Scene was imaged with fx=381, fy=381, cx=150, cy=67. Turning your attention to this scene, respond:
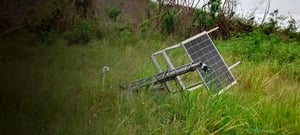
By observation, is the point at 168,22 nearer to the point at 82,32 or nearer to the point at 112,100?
the point at 112,100

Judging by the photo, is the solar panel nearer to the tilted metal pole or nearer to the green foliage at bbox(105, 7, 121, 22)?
the tilted metal pole

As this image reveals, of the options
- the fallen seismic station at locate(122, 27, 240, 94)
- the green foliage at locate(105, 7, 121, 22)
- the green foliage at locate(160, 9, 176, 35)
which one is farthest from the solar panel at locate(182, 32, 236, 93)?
the green foliage at locate(160, 9, 176, 35)

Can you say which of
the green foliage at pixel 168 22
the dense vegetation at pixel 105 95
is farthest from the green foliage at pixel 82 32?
the green foliage at pixel 168 22

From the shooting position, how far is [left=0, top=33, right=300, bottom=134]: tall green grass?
3.27ft

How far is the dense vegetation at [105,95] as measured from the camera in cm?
100

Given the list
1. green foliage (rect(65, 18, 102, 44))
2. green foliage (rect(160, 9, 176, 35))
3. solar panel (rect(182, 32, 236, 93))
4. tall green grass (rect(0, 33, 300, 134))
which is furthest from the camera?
green foliage (rect(160, 9, 176, 35))

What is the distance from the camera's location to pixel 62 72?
3.58 feet

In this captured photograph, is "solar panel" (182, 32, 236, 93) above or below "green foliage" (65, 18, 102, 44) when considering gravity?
below

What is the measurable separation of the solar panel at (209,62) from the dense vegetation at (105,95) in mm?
80

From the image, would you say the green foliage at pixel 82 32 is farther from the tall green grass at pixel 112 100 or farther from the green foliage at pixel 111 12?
the green foliage at pixel 111 12

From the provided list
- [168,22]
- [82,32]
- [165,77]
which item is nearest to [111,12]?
[165,77]

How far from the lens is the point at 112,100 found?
1.97 metres

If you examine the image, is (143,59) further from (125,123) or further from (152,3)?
(152,3)

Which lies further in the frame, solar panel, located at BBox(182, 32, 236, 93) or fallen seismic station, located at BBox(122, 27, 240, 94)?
solar panel, located at BBox(182, 32, 236, 93)
